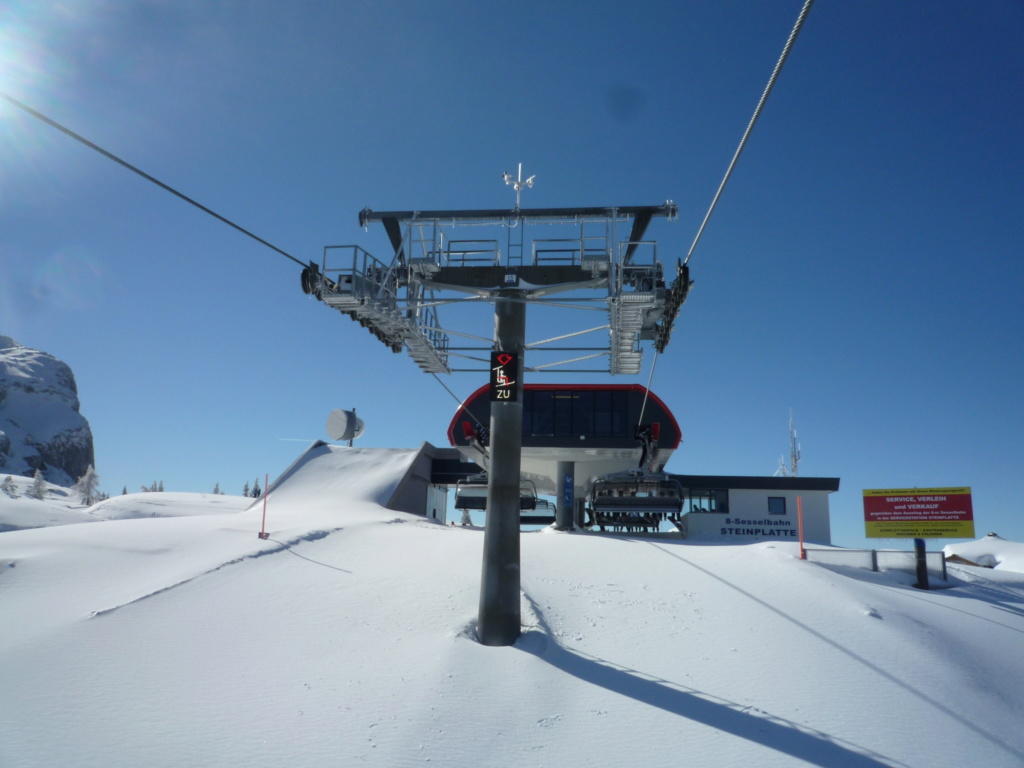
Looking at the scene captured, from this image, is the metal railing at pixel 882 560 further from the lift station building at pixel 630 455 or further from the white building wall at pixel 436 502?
the white building wall at pixel 436 502

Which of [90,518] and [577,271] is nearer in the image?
[577,271]

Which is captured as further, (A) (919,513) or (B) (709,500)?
(B) (709,500)

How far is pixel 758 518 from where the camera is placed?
35938 millimetres

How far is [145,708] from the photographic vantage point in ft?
27.7

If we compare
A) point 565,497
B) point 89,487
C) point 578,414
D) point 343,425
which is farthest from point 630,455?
point 89,487

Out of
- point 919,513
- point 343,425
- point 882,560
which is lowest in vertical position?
point 882,560

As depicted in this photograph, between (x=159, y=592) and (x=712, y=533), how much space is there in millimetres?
28926

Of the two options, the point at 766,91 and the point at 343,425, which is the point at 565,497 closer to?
the point at 343,425

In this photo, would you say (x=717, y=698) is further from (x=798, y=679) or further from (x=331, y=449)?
(x=331, y=449)

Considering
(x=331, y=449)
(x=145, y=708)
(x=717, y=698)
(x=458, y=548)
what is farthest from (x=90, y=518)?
(x=717, y=698)

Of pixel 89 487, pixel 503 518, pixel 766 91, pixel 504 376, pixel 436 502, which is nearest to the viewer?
pixel 766 91

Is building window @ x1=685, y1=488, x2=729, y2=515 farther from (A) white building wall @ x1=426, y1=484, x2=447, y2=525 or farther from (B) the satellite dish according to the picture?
(B) the satellite dish

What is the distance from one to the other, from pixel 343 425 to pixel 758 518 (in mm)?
22262

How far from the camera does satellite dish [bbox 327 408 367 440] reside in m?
37.7
